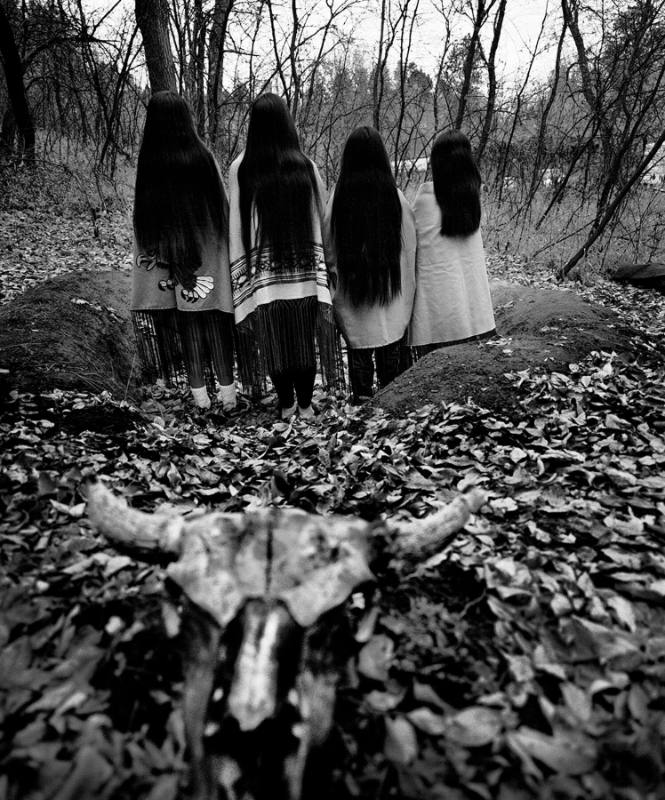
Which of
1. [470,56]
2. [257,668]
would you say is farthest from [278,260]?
[470,56]

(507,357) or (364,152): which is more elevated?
(364,152)

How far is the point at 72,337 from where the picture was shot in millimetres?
4406

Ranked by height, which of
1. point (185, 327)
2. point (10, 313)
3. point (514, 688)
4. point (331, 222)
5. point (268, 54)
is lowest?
point (514, 688)

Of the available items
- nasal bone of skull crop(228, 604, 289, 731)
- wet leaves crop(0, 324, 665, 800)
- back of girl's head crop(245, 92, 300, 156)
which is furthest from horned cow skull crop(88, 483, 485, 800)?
back of girl's head crop(245, 92, 300, 156)

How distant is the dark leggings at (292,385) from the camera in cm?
436

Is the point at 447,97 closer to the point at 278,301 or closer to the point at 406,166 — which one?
the point at 406,166

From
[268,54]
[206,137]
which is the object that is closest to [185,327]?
[206,137]

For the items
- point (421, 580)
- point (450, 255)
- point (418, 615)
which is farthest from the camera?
point (450, 255)

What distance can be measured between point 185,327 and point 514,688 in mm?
3832

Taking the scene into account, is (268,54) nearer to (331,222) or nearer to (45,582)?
(331,222)

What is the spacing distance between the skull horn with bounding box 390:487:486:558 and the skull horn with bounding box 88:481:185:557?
23.9 inches

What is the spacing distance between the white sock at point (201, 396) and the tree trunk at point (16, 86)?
1103cm

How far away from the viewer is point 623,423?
10.4 feet

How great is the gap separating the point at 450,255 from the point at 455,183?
0.64m
